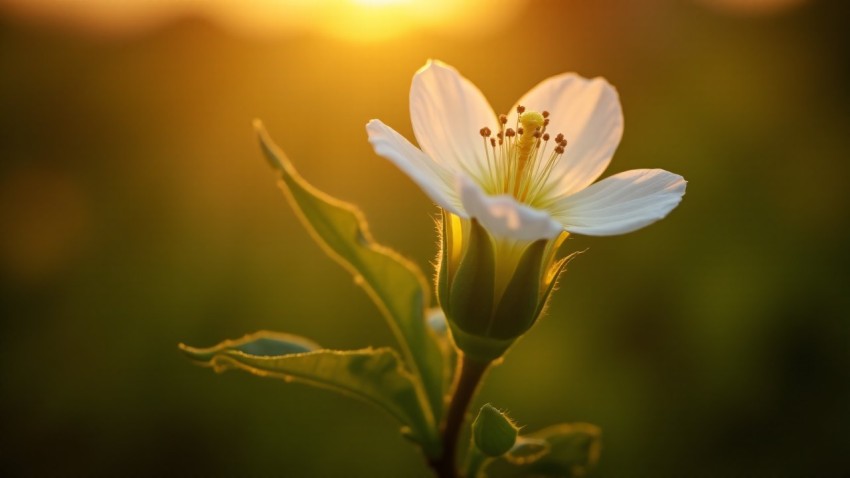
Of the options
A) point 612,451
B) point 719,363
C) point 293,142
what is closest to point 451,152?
point 612,451

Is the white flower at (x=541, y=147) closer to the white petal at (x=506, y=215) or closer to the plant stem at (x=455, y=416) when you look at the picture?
the white petal at (x=506, y=215)

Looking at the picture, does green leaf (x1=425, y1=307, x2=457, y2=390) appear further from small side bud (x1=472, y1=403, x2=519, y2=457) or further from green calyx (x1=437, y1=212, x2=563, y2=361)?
small side bud (x1=472, y1=403, x2=519, y2=457)

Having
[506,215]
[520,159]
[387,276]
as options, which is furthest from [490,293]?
[520,159]

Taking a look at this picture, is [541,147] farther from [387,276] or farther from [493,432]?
[493,432]

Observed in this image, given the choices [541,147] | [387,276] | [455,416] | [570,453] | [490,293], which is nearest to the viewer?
[490,293]

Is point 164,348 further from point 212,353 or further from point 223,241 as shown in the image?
point 212,353

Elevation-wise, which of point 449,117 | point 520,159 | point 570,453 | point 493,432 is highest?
point 449,117
